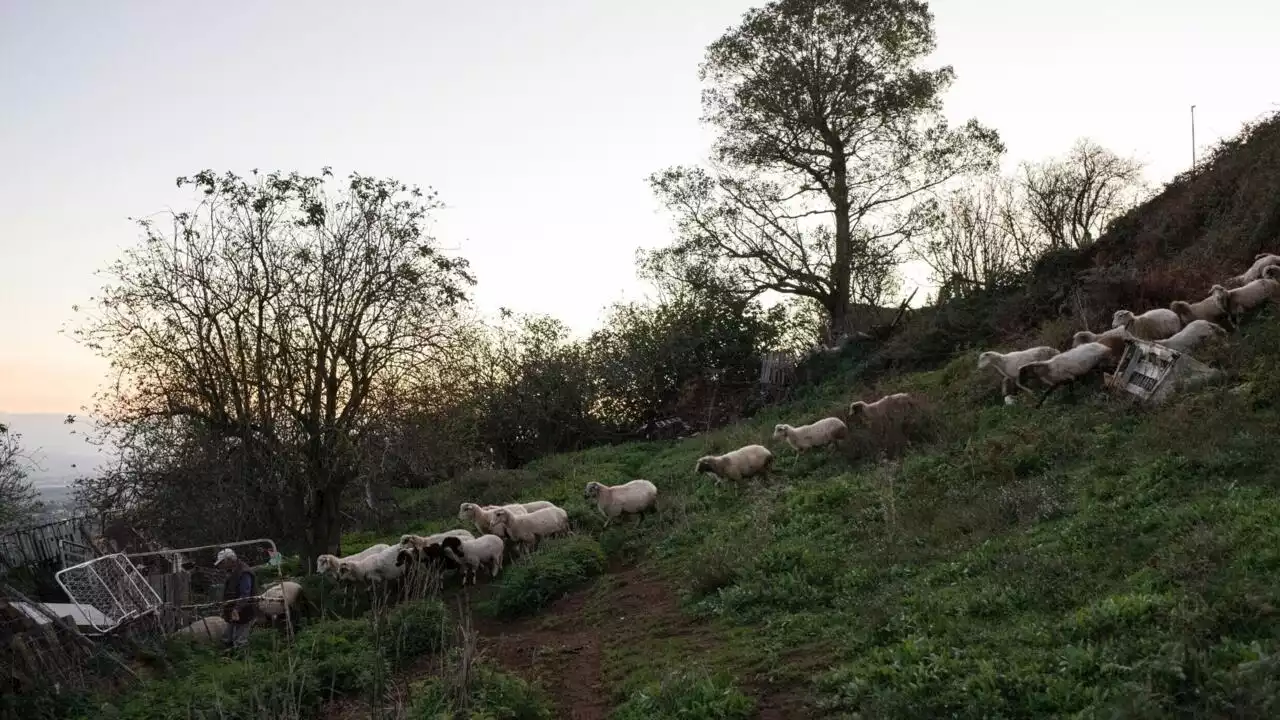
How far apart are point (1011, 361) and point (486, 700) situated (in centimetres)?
1065

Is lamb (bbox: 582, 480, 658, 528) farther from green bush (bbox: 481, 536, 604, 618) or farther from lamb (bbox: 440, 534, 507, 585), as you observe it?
lamb (bbox: 440, 534, 507, 585)

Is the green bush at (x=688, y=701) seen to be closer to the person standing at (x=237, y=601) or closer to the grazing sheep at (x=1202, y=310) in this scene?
the person standing at (x=237, y=601)

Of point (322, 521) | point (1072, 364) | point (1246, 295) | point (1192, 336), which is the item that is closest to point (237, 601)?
point (322, 521)

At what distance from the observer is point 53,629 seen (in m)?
9.73

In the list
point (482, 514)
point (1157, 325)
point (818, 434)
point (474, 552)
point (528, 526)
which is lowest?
point (474, 552)

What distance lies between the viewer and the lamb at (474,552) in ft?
45.5

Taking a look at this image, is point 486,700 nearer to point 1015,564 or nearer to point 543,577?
point 1015,564

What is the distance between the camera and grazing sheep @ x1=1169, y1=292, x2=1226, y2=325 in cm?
1347

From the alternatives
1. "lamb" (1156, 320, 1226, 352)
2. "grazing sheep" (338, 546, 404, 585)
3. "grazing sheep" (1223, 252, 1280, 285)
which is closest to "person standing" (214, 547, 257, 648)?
"grazing sheep" (338, 546, 404, 585)

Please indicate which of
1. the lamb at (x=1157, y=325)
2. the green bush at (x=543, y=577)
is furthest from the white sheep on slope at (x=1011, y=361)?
the green bush at (x=543, y=577)

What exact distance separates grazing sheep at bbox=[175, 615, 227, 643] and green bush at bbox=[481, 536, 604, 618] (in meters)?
3.36

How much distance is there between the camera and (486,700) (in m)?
7.68

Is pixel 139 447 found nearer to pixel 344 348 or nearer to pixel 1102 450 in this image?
pixel 344 348

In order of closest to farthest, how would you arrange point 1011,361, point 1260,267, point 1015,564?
point 1015,564
point 1260,267
point 1011,361
